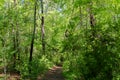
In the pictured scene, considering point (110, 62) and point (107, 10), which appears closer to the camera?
point (110, 62)

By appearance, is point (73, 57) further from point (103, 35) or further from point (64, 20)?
point (64, 20)

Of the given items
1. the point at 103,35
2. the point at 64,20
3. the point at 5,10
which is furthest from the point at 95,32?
the point at 64,20

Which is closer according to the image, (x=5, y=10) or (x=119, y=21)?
(x=119, y=21)

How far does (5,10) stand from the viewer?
2005cm

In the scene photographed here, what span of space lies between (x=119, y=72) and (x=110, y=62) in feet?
2.13

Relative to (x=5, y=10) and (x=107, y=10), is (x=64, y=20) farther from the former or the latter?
(x=107, y=10)

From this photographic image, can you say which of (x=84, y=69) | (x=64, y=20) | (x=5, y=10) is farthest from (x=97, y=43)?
(x=64, y=20)

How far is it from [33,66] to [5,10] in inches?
199

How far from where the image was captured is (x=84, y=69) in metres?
12.5

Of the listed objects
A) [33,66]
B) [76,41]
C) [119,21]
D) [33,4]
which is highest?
[33,4]

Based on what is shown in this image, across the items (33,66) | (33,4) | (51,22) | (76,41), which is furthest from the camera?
(51,22)

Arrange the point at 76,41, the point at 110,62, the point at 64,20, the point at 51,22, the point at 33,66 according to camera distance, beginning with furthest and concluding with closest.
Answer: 1. the point at 51,22
2. the point at 64,20
3. the point at 33,66
4. the point at 76,41
5. the point at 110,62

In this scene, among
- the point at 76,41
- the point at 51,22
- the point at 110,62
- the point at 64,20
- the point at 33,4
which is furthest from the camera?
the point at 51,22

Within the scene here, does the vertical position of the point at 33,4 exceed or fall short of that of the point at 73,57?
it exceeds it
